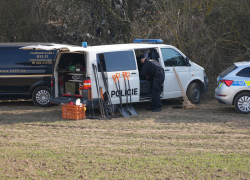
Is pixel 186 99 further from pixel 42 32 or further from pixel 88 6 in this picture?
pixel 42 32

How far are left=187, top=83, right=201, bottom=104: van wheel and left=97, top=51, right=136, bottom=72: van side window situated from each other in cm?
237

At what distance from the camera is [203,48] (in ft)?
49.5

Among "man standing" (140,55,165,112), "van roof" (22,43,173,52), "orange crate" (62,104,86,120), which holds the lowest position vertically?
"orange crate" (62,104,86,120)

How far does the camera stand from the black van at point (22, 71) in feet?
36.6

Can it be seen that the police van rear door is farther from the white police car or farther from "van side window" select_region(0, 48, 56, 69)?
the white police car

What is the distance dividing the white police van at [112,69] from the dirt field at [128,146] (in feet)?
2.43

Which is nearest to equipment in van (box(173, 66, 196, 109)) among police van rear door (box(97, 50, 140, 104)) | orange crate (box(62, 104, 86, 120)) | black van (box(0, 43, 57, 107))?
police van rear door (box(97, 50, 140, 104))

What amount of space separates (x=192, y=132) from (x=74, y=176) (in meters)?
3.64

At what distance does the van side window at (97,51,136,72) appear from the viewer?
9812mm

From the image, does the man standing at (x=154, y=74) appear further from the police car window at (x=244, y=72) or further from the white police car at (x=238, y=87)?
the police car window at (x=244, y=72)

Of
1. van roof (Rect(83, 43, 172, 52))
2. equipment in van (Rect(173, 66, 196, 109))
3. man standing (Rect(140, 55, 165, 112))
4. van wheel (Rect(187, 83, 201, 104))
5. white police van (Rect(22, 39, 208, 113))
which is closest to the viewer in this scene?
white police van (Rect(22, 39, 208, 113))

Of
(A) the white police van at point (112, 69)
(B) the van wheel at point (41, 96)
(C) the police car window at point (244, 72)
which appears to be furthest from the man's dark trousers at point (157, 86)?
(B) the van wheel at point (41, 96)

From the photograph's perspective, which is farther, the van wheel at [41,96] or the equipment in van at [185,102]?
the van wheel at [41,96]

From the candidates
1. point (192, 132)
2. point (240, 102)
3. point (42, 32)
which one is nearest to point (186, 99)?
point (240, 102)
